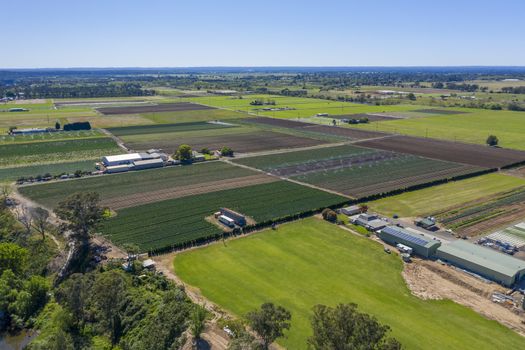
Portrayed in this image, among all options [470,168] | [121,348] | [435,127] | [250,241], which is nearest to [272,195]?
[250,241]

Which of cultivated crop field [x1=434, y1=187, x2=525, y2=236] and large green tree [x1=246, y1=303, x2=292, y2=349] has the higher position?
large green tree [x1=246, y1=303, x2=292, y2=349]

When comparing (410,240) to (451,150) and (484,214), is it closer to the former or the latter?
(484,214)

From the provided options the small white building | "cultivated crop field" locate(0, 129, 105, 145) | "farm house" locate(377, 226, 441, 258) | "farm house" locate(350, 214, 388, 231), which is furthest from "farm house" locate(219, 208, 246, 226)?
"cultivated crop field" locate(0, 129, 105, 145)

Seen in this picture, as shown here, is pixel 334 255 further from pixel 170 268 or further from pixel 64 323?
pixel 64 323

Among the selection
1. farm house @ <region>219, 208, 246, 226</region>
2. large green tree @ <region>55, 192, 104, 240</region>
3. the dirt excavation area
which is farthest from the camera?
farm house @ <region>219, 208, 246, 226</region>

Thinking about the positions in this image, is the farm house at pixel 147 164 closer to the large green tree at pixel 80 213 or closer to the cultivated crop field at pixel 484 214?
the large green tree at pixel 80 213

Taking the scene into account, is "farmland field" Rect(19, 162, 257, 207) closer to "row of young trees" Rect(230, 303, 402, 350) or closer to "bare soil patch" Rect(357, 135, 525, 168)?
"row of young trees" Rect(230, 303, 402, 350)

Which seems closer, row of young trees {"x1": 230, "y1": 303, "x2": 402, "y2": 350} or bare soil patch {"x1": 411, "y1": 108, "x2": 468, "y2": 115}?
row of young trees {"x1": 230, "y1": 303, "x2": 402, "y2": 350}

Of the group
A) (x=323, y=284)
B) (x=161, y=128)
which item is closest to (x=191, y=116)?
(x=161, y=128)
